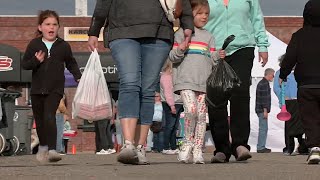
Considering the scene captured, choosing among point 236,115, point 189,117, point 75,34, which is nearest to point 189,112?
point 189,117

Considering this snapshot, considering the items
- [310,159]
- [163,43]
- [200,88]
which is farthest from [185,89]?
[310,159]

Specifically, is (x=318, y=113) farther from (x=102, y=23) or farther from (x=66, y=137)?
(x=66, y=137)

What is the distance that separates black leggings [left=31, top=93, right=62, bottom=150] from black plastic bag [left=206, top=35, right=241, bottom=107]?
68.9 inches

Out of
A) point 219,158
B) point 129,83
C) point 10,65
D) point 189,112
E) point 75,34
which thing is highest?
point 75,34

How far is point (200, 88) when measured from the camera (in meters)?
9.07

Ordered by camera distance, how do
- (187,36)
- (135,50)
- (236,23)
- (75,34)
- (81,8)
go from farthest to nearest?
(81,8) → (75,34) → (236,23) → (187,36) → (135,50)

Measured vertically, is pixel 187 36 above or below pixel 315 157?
above

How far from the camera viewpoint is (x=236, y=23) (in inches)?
365

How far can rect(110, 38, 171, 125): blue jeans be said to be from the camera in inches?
313

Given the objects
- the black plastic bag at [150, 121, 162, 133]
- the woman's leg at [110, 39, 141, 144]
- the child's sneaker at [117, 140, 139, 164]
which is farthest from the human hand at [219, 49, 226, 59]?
the black plastic bag at [150, 121, 162, 133]

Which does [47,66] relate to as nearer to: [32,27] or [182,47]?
[182,47]

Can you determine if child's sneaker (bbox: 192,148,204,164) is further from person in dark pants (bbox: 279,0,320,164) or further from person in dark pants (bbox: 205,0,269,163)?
person in dark pants (bbox: 279,0,320,164)

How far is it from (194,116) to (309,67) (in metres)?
1.36

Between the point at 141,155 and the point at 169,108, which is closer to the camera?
the point at 141,155
